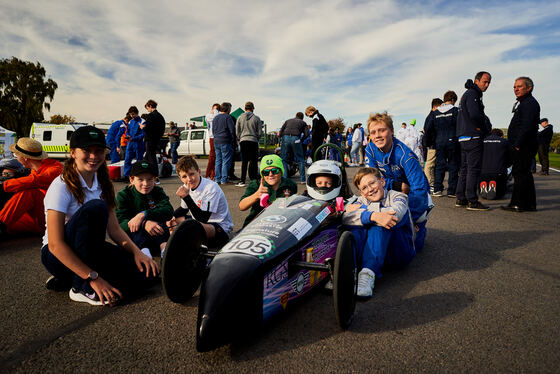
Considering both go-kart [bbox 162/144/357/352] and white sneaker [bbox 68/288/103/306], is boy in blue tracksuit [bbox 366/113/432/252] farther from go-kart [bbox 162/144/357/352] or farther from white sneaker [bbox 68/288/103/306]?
white sneaker [bbox 68/288/103/306]

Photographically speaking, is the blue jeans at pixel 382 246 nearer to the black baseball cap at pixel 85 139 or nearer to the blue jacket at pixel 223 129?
the black baseball cap at pixel 85 139

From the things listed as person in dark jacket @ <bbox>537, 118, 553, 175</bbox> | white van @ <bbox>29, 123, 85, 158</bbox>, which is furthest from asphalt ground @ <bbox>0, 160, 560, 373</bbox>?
white van @ <bbox>29, 123, 85, 158</bbox>

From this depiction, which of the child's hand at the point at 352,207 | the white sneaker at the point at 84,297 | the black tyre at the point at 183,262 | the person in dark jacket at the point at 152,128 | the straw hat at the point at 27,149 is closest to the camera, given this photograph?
the black tyre at the point at 183,262

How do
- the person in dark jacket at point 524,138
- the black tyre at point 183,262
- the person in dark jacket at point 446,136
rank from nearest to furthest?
the black tyre at point 183,262 < the person in dark jacket at point 524,138 < the person in dark jacket at point 446,136

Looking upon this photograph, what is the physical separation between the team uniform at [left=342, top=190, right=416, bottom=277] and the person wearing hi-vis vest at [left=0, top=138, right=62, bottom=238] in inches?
150

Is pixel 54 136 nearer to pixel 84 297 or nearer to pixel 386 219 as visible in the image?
pixel 84 297

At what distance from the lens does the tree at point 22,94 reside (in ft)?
117

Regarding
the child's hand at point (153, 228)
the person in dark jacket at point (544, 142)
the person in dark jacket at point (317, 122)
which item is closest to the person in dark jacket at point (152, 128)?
the person in dark jacket at point (317, 122)

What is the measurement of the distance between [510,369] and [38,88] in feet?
157

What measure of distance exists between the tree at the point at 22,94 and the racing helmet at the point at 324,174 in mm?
42338

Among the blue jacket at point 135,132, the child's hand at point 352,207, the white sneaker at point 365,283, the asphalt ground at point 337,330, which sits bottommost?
the asphalt ground at point 337,330

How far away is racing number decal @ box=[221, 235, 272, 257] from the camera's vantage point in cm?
216

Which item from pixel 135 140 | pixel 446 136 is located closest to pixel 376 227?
pixel 446 136

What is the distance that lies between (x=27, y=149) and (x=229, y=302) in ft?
11.8
